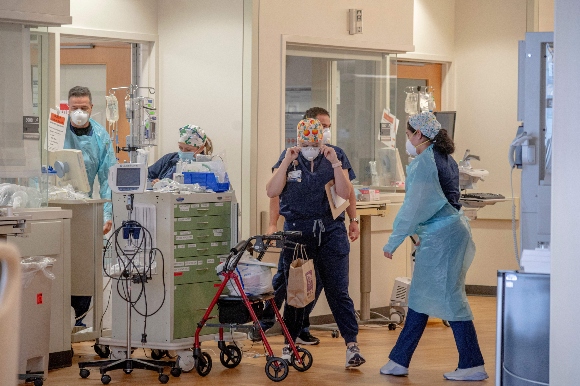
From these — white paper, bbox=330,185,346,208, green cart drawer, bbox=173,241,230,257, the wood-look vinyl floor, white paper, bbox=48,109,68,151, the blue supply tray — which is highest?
white paper, bbox=48,109,68,151

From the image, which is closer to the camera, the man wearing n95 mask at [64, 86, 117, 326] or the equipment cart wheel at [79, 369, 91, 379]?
the equipment cart wheel at [79, 369, 91, 379]

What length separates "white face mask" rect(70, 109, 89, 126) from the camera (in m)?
6.84

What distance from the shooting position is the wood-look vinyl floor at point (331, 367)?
5.62 metres

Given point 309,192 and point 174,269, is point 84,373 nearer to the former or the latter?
point 174,269

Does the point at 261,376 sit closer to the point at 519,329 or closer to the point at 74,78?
the point at 519,329

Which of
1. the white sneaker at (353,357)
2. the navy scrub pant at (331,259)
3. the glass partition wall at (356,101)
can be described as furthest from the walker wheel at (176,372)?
the glass partition wall at (356,101)

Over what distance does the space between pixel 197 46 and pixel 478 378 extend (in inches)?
130

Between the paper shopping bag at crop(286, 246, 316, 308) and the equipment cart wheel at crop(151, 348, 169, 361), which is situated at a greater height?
the paper shopping bag at crop(286, 246, 316, 308)

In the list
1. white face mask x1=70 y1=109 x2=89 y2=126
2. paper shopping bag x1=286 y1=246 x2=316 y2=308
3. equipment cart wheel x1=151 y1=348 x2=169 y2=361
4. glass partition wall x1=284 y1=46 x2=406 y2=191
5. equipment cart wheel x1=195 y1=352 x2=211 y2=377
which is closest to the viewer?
paper shopping bag x1=286 y1=246 x2=316 y2=308

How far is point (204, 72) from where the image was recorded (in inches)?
297

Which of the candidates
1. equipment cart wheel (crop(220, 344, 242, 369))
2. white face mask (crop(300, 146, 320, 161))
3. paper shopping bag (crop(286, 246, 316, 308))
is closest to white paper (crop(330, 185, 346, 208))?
white face mask (crop(300, 146, 320, 161))

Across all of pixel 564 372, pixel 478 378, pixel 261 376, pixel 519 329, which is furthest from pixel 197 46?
pixel 564 372

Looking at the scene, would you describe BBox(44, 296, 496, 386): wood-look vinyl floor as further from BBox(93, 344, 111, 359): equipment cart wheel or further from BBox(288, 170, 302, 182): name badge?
BBox(288, 170, 302, 182): name badge

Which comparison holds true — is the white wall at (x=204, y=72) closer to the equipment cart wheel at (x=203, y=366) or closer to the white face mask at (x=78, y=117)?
the white face mask at (x=78, y=117)
